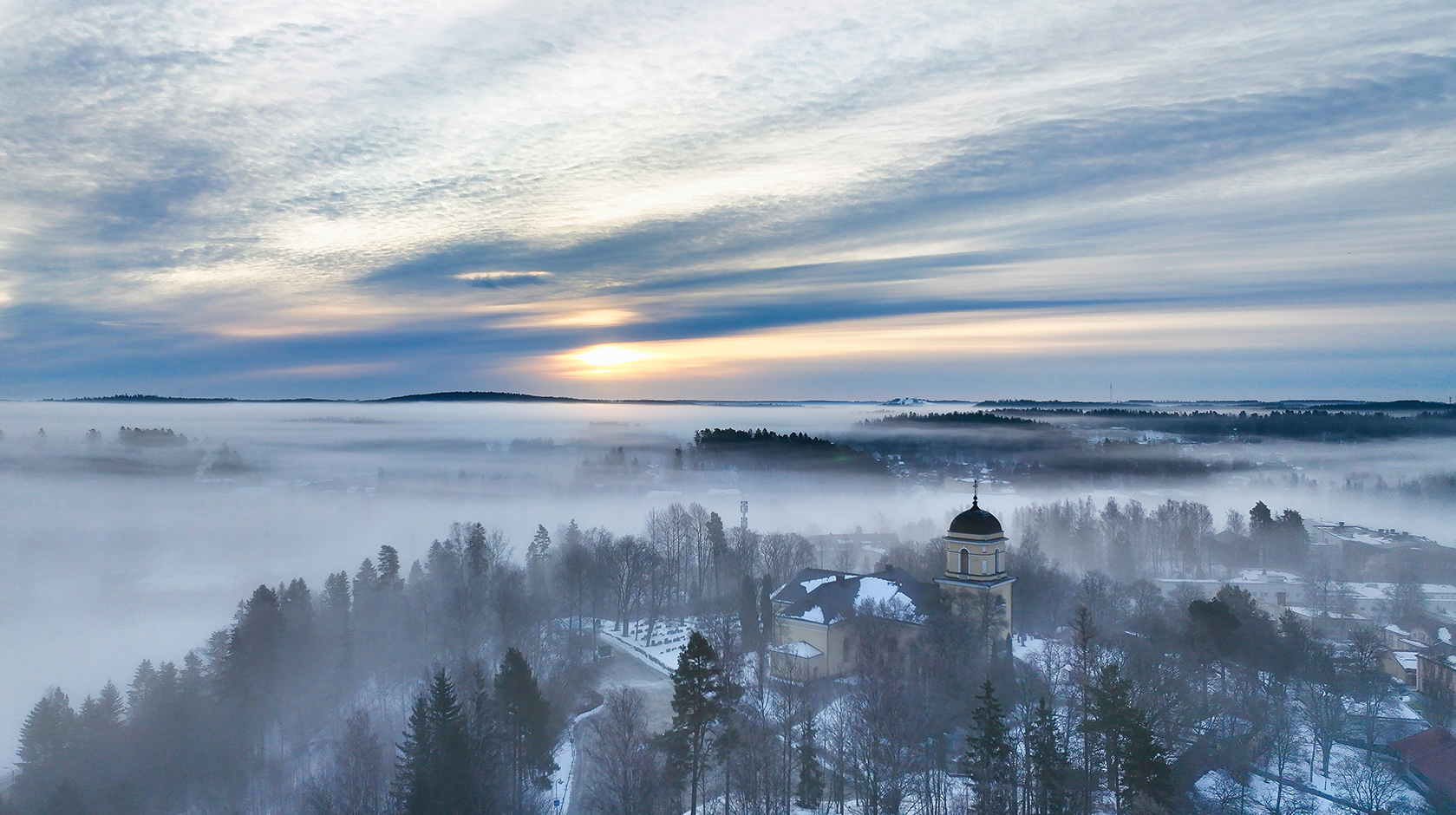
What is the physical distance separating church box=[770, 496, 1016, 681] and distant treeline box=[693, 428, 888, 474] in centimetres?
8592

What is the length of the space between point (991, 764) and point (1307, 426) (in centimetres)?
17380

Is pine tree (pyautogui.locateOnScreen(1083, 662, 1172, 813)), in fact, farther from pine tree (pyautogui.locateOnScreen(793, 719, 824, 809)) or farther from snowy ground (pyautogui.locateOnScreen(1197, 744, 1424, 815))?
pine tree (pyautogui.locateOnScreen(793, 719, 824, 809))

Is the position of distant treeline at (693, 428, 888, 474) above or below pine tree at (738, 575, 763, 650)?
above

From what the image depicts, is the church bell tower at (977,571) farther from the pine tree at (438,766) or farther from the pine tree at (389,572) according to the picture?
the pine tree at (389,572)

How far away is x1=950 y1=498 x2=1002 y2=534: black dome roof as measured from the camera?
4562 cm

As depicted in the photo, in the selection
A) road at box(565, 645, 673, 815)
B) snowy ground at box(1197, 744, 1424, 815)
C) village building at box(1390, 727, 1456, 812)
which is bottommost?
road at box(565, 645, 673, 815)

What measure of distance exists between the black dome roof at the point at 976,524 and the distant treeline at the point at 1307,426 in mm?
138691

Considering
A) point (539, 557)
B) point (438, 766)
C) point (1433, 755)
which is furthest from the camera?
point (539, 557)

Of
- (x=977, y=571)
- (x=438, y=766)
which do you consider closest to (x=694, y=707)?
(x=438, y=766)

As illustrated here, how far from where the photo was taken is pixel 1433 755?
1186 inches

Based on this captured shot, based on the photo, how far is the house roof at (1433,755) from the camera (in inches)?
1133

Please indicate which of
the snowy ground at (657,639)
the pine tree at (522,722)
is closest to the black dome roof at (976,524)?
the snowy ground at (657,639)

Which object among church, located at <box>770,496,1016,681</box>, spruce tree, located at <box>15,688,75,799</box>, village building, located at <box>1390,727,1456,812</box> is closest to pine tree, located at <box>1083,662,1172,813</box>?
village building, located at <box>1390,727,1456,812</box>

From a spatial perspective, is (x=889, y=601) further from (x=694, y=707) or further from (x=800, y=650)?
(x=694, y=707)
